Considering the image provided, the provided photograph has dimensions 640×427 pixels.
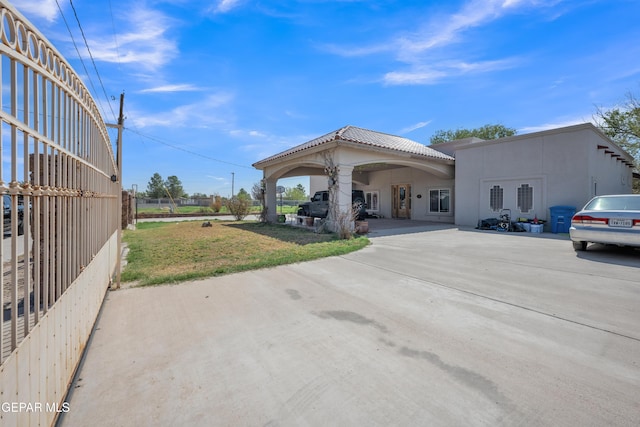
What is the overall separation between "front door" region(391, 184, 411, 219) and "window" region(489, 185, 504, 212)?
6117mm

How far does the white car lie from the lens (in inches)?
248

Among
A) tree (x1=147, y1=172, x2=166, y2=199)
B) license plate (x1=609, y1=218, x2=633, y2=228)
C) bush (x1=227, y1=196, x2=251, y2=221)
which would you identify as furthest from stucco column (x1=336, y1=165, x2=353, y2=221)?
tree (x1=147, y1=172, x2=166, y2=199)

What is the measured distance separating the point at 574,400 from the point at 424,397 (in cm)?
106

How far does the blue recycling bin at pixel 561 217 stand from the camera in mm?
11418

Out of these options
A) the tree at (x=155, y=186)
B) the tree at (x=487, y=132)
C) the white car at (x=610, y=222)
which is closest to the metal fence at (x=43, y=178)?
the white car at (x=610, y=222)

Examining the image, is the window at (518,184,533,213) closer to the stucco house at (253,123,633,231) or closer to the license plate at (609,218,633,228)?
the stucco house at (253,123,633,231)

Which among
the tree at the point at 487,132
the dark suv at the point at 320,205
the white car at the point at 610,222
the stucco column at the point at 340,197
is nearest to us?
the white car at the point at 610,222

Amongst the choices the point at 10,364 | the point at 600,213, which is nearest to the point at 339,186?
the point at 600,213

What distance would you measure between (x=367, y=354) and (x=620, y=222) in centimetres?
742

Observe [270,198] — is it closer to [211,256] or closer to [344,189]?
[344,189]

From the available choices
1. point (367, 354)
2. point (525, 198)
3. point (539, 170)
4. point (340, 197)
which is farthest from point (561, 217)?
point (367, 354)

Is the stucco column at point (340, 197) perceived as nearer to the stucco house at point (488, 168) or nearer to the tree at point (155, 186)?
the stucco house at point (488, 168)

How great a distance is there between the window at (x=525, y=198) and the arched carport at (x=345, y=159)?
3.76 metres

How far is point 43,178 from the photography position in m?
1.93
